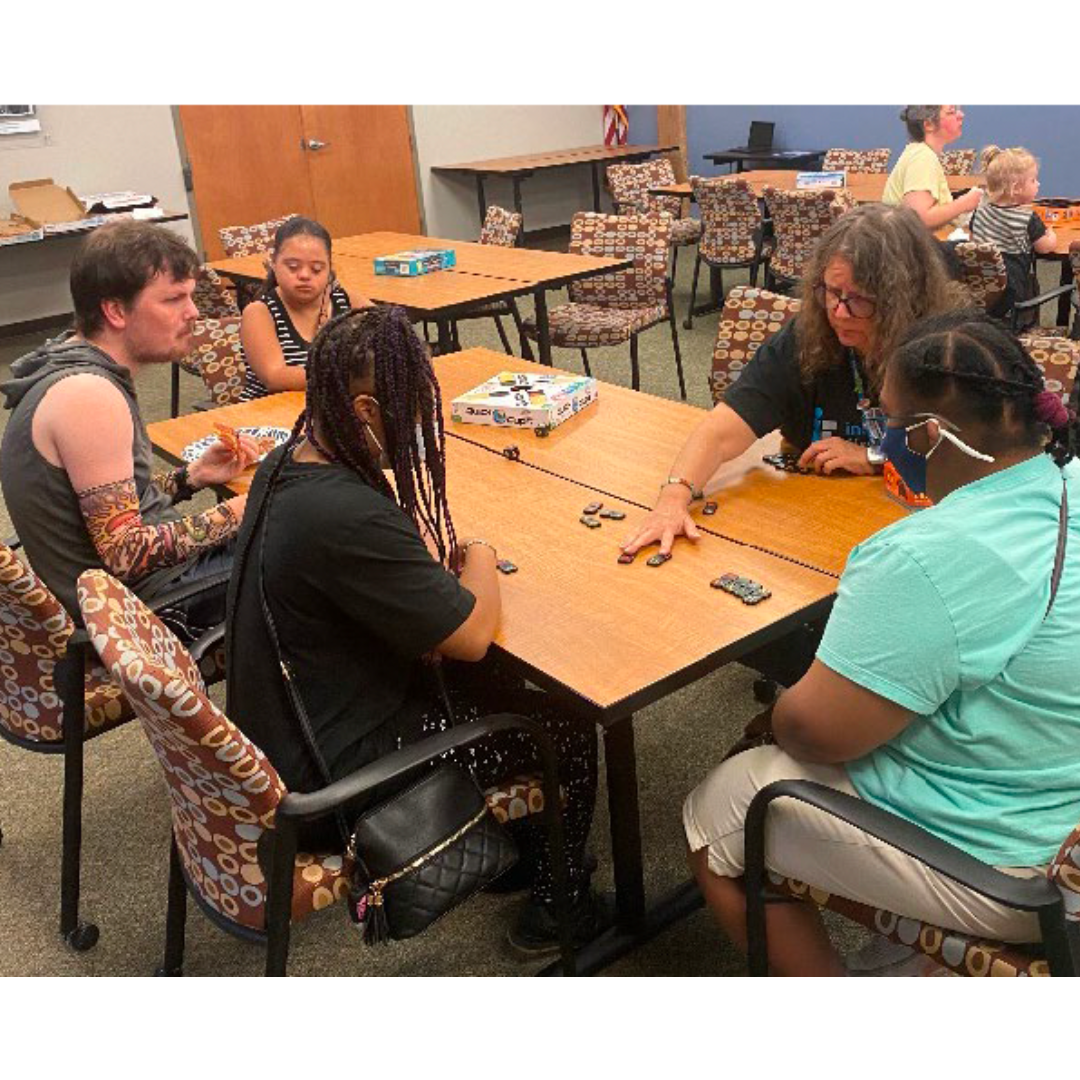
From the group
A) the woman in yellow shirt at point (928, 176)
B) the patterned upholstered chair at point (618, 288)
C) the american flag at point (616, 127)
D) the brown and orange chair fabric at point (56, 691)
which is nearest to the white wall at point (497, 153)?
the american flag at point (616, 127)

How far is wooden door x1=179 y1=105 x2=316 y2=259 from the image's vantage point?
7527 mm

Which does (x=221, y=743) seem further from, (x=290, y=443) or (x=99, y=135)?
(x=99, y=135)

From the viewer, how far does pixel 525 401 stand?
103 inches

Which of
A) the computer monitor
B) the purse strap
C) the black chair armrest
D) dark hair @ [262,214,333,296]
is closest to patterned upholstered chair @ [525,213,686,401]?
dark hair @ [262,214,333,296]

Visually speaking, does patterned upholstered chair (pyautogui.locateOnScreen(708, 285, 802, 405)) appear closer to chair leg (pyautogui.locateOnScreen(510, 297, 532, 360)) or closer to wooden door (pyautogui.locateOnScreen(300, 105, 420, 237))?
chair leg (pyautogui.locateOnScreen(510, 297, 532, 360))

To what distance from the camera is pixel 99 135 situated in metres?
7.03

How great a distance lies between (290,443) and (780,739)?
0.82m

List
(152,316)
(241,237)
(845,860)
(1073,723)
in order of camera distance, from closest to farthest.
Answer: (1073,723) → (845,860) → (152,316) → (241,237)

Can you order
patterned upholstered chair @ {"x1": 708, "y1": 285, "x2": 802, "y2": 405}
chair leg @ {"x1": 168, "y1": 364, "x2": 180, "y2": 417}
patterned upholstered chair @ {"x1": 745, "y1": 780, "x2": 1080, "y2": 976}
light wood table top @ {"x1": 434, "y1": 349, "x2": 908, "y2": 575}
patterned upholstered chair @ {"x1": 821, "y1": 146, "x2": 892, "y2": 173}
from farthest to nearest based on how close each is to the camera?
patterned upholstered chair @ {"x1": 821, "y1": 146, "x2": 892, "y2": 173}
chair leg @ {"x1": 168, "y1": 364, "x2": 180, "y2": 417}
patterned upholstered chair @ {"x1": 708, "y1": 285, "x2": 802, "y2": 405}
light wood table top @ {"x1": 434, "y1": 349, "x2": 908, "y2": 575}
patterned upholstered chair @ {"x1": 745, "y1": 780, "x2": 1080, "y2": 976}

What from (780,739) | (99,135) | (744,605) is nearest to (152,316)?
(744,605)

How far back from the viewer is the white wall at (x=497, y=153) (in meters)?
8.67

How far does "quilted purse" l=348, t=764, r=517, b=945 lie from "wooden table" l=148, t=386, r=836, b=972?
0.21 m

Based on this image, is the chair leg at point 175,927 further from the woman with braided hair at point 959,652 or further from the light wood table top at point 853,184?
the light wood table top at point 853,184

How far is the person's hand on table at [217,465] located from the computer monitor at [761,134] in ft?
23.9
